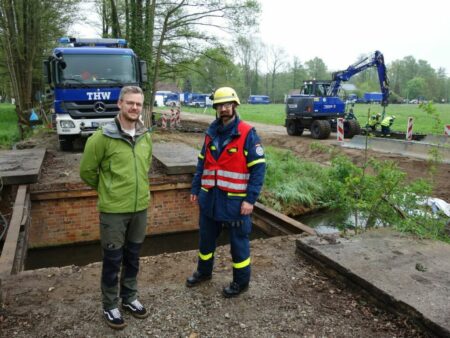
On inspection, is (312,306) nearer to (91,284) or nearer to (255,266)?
(255,266)

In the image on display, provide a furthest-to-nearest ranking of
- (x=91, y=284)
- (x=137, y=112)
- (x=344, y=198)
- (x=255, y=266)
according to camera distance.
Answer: (x=344, y=198) < (x=255, y=266) < (x=91, y=284) < (x=137, y=112)

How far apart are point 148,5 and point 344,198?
1268 centimetres

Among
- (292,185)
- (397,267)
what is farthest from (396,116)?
(397,267)

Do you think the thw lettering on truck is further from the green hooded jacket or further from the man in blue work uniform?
the green hooded jacket

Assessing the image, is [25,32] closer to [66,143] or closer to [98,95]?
[66,143]

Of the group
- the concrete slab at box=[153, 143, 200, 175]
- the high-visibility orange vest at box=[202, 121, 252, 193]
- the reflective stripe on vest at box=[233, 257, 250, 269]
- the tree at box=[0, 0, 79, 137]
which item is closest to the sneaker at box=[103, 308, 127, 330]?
the reflective stripe on vest at box=[233, 257, 250, 269]

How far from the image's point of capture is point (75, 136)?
1110 centimetres

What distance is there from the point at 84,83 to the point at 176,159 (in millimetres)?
3740

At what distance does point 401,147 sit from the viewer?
1361 cm

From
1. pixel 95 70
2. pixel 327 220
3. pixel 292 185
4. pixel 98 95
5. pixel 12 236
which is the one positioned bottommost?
pixel 327 220

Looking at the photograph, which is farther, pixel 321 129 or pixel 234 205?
pixel 321 129

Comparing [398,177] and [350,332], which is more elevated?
[398,177]

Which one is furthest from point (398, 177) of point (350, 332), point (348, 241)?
point (350, 332)

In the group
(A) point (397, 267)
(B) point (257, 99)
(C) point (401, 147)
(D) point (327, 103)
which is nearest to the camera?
(A) point (397, 267)
